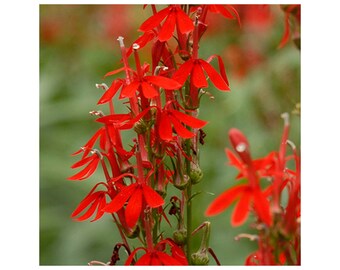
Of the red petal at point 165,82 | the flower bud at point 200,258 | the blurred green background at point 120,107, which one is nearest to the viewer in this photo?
the red petal at point 165,82

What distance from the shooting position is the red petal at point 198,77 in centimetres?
105

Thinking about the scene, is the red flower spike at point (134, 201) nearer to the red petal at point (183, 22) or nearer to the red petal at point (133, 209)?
the red petal at point (133, 209)

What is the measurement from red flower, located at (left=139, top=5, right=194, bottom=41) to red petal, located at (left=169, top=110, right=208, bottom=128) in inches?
5.0

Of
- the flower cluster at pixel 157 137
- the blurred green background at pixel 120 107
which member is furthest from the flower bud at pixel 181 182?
the blurred green background at pixel 120 107

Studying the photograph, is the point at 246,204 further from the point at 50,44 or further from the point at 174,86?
the point at 50,44

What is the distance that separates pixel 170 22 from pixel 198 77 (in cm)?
11

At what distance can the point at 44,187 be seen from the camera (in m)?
2.27

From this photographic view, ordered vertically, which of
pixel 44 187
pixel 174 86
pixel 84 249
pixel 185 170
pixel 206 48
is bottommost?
pixel 84 249

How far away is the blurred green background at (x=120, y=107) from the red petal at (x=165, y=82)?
723mm

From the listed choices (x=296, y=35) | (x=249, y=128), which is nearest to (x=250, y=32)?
(x=249, y=128)

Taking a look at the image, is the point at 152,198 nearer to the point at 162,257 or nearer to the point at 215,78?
the point at 162,257

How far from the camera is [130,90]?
41.0 inches

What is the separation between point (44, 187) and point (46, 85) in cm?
39

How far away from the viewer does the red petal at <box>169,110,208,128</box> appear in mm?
1036
